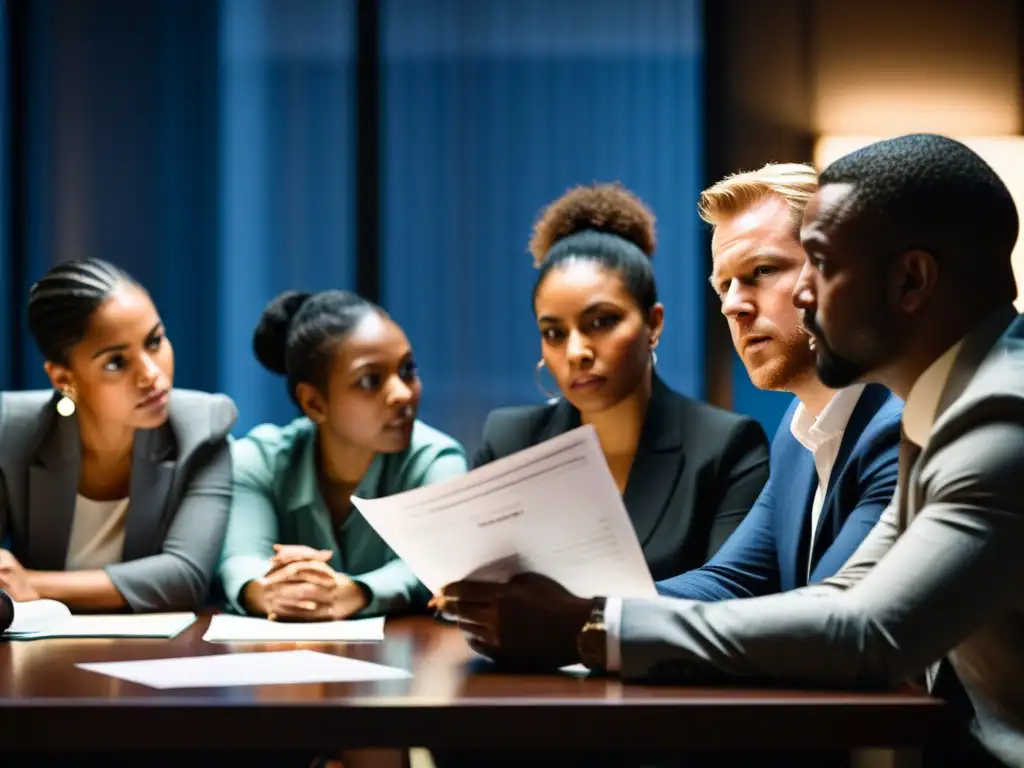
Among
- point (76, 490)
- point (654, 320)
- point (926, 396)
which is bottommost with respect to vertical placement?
point (76, 490)

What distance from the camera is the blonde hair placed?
2.26 metres

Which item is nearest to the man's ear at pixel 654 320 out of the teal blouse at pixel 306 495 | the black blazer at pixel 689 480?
the black blazer at pixel 689 480

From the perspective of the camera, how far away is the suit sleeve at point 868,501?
1.84 m

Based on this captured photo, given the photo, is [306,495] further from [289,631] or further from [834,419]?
[834,419]

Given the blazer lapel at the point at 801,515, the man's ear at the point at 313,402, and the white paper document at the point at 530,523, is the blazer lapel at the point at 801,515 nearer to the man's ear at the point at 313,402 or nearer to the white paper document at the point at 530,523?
the white paper document at the point at 530,523

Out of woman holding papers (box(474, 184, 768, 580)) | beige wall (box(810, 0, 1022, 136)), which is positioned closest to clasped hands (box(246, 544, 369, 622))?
woman holding papers (box(474, 184, 768, 580))

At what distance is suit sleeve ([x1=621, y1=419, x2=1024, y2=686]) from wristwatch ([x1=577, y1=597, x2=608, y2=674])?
0.11 meters

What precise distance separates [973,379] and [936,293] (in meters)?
0.12

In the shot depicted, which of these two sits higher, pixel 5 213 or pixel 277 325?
pixel 5 213

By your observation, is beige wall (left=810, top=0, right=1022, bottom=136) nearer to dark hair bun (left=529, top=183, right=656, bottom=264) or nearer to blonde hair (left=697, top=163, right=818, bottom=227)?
dark hair bun (left=529, top=183, right=656, bottom=264)

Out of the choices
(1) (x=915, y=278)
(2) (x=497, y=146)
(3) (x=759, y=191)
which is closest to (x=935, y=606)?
(1) (x=915, y=278)

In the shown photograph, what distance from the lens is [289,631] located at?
2.10 m

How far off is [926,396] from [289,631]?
113cm

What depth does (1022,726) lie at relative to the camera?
4.89ft
